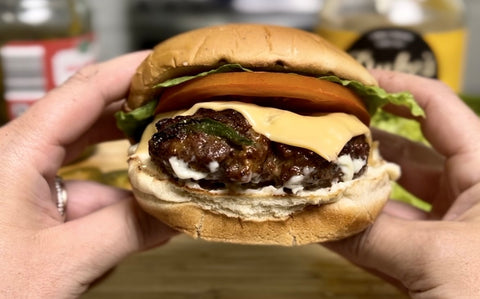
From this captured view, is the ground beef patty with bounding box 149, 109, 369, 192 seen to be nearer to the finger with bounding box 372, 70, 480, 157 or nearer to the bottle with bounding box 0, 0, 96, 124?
the finger with bounding box 372, 70, 480, 157

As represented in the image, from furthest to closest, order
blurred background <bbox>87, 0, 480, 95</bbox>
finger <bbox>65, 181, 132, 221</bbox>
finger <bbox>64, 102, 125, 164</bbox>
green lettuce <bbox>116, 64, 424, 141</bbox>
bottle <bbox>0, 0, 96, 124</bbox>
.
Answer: blurred background <bbox>87, 0, 480, 95</bbox> → bottle <bbox>0, 0, 96, 124</bbox> → finger <bbox>64, 102, 125, 164</bbox> → finger <bbox>65, 181, 132, 221</bbox> → green lettuce <bbox>116, 64, 424, 141</bbox>

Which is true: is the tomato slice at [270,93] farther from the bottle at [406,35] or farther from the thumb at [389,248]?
the bottle at [406,35]

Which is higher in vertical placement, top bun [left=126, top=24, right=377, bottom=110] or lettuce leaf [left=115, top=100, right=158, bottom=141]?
top bun [left=126, top=24, right=377, bottom=110]

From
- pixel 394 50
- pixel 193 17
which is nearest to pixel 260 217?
pixel 394 50

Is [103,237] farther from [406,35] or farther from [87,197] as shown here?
[406,35]

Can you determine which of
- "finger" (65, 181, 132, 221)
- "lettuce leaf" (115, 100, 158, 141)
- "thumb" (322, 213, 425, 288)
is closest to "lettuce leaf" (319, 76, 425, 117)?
"thumb" (322, 213, 425, 288)

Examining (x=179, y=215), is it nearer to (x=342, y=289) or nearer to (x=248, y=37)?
(x=248, y=37)

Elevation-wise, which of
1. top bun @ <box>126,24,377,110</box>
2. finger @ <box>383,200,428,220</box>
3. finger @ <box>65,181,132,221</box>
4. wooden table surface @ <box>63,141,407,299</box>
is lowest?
wooden table surface @ <box>63,141,407,299</box>
